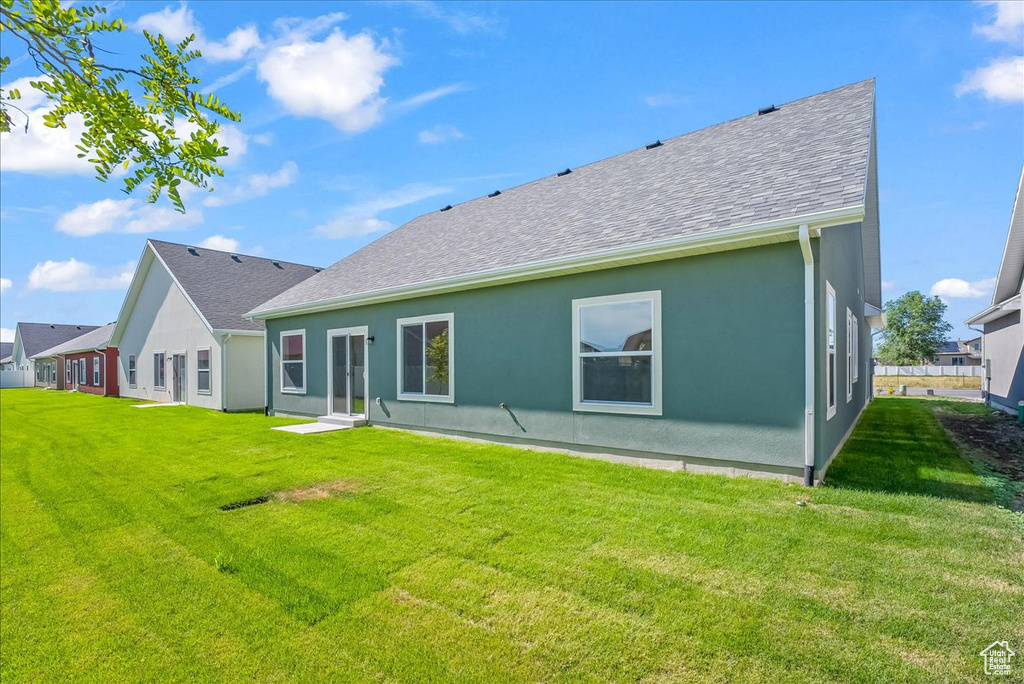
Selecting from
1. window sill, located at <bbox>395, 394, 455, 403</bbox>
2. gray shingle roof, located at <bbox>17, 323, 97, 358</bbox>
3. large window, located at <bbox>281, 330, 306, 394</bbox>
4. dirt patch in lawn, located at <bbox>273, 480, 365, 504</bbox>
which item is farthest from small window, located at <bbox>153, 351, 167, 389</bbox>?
gray shingle roof, located at <bbox>17, 323, 97, 358</bbox>

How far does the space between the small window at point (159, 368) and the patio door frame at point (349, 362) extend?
1161 cm

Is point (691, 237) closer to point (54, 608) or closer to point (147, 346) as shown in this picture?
point (54, 608)

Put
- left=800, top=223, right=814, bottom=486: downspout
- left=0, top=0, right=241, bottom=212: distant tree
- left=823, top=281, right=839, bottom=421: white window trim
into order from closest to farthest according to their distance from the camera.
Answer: left=0, top=0, right=241, bottom=212: distant tree < left=800, top=223, right=814, bottom=486: downspout < left=823, top=281, right=839, bottom=421: white window trim

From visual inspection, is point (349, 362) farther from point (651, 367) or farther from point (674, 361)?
point (674, 361)

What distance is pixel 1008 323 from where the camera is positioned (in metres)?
13.2

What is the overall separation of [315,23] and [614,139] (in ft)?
28.4

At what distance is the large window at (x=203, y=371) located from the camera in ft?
53.0

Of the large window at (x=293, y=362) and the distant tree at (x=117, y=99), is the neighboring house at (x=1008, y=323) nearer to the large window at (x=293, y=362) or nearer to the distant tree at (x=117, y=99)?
the distant tree at (x=117, y=99)

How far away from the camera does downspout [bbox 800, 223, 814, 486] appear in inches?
207

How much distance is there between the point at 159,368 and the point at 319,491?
1818 centimetres

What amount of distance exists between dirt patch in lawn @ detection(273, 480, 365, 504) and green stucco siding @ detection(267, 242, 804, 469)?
2.93 meters

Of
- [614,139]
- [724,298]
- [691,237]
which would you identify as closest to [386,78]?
[691,237]

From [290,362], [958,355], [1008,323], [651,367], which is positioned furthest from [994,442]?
[958,355]

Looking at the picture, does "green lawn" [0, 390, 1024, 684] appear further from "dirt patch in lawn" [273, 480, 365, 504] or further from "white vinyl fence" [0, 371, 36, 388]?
"white vinyl fence" [0, 371, 36, 388]
